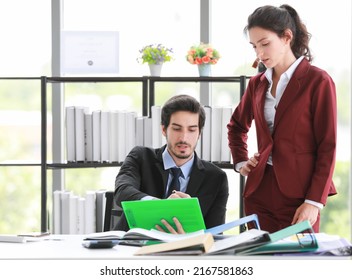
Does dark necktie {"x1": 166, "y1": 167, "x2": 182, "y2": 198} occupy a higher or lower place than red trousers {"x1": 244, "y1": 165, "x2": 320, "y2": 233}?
higher

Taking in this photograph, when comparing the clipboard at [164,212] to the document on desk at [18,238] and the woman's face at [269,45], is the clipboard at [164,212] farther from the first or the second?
the woman's face at [269,45]

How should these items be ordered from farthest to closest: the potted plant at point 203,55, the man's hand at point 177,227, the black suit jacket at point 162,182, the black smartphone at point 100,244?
the potted plant at point 203,55 → the black suit jacket at point 162,182 → the man's hand at point 177,227 → the black smartphone at point 100,244

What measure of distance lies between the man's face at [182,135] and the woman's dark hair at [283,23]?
430 millimetres

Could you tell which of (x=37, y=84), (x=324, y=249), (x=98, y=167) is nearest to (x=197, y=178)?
(x=324, y=249)

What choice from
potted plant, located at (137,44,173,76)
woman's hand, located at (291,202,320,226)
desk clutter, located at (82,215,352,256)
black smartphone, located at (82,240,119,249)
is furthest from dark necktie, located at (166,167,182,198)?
potted plant, located at (137,44,173,76)

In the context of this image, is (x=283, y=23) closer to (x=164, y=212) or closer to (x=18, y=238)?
(x=164, y=212)

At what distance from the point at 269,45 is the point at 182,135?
501 millimetres

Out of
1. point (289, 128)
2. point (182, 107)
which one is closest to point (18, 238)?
point (182, 107)

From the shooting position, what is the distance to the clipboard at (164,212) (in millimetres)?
2107

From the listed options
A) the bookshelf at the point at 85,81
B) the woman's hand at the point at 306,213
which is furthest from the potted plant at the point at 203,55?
the woman's hand at the point at 306,213

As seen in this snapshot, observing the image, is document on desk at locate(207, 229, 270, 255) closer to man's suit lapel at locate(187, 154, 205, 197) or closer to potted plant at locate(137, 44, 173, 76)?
man's suit lapel at locate(187, 154, 205, 197)

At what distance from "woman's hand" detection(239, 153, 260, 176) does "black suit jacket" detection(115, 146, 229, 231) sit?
83mm

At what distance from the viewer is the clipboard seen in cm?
211

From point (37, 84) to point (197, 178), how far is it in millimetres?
1893
